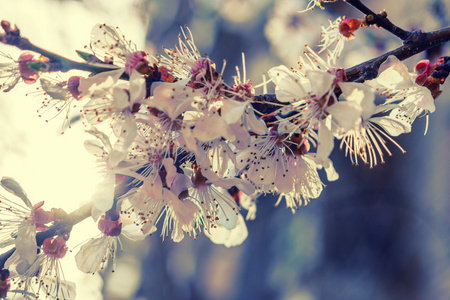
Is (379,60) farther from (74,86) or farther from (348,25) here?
(74,86)

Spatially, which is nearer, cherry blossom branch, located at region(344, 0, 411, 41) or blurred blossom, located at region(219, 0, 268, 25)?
cherry blossom branch, located at region(344, 0, 411, 41)

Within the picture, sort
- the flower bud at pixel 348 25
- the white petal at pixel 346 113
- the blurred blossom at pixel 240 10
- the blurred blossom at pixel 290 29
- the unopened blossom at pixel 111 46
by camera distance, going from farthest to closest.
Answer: the blurred blossom at pixel 240 10 < the blurred blossom at pixel 290 29 < the flower bud at pixel 348 25 < the unopened blossom at pixel 111 46 < the white petal at pixel 346 113

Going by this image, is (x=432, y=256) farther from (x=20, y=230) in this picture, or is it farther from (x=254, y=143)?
(x=20, y=230)

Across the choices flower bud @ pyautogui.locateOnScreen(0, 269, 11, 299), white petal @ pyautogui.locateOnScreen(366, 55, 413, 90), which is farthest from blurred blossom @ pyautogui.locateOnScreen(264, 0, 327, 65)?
flower bud @ pyautogui.locateOnScreen(0, 269, 11, 299)

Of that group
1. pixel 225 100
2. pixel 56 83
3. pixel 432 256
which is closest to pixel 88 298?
pixel 56 83

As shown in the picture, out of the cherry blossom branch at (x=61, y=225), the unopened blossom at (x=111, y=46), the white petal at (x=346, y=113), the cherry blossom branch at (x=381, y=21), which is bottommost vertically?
the cherry blossom branch at (x=61, y=225)

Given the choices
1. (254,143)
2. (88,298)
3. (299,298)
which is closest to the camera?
(254,143)

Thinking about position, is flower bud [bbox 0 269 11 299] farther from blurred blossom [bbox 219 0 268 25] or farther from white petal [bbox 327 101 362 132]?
blurred blossom [bbox 219 0 268 25]

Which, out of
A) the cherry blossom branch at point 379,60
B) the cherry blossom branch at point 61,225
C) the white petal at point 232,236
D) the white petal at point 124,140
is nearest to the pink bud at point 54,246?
the cherry blossom branch at point 61,225

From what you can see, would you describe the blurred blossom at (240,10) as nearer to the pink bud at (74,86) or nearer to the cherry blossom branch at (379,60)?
the cherry blossom branch at (379,60)
